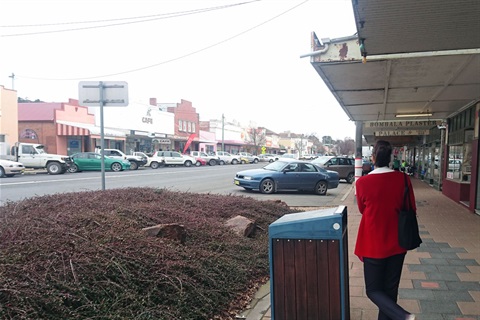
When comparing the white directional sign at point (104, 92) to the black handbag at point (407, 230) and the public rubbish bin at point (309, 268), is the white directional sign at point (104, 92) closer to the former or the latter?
the public rubbish bin at point (309, 268)

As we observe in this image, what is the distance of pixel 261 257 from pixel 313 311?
245cm

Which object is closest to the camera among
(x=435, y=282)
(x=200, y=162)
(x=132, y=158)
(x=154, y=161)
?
(x=435, y=282)

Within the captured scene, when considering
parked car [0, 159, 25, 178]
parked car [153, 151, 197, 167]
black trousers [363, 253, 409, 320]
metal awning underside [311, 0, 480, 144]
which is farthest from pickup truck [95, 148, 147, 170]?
black trousers [363, 253, 409, 320]

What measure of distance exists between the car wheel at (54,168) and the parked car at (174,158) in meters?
11.7

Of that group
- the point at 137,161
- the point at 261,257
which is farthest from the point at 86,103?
the point at 137,161

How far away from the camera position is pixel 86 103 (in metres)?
8.04

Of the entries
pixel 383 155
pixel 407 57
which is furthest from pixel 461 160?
pixel 383 155

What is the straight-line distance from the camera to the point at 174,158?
3738cm

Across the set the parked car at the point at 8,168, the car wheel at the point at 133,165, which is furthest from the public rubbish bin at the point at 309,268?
the car wheel at the point at 133,165

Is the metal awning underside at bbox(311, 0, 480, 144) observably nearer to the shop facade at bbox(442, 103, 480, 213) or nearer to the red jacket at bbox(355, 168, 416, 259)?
the shop facade at bbox(442, 103, 480, 213)

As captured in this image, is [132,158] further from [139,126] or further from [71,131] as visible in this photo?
[139,126]

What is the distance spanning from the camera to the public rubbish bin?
3.04 m

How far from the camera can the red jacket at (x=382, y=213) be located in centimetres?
307

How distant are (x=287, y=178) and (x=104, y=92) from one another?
937 cm
